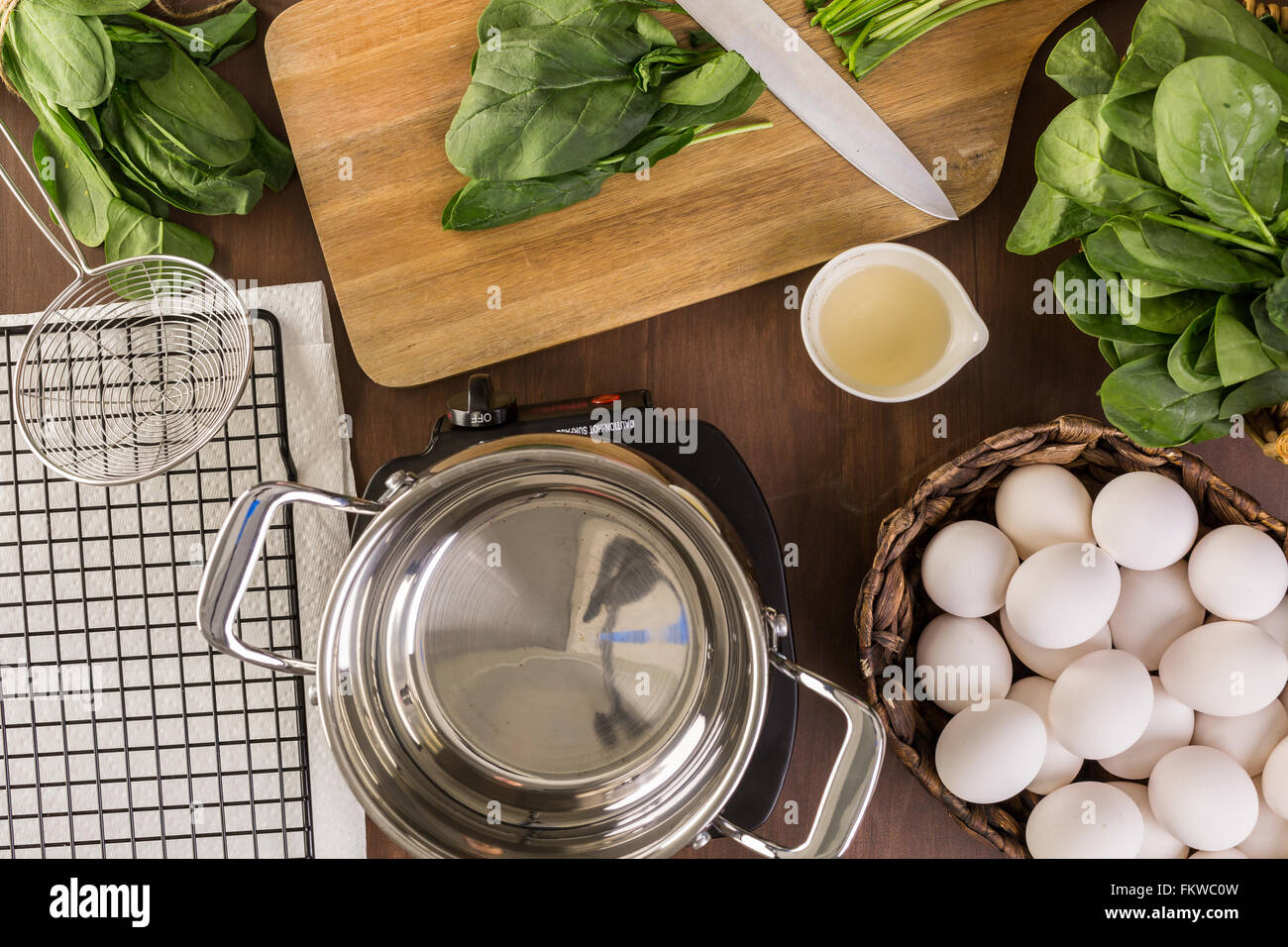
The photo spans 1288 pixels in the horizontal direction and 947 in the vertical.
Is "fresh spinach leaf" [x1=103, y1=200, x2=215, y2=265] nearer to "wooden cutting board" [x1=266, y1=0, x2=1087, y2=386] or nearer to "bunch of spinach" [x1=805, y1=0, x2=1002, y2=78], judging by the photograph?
"wooden cutting board" [x1=266, y1=0, x2=1087, y2=386]

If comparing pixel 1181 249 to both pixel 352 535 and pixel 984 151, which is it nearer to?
pixel 984 151

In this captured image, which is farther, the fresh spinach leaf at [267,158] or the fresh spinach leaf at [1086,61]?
the fresh spinach leaf at [267,158]

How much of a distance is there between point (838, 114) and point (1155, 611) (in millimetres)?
444

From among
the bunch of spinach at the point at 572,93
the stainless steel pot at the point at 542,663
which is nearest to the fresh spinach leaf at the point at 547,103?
the bunch of spinach at the point at 572,93

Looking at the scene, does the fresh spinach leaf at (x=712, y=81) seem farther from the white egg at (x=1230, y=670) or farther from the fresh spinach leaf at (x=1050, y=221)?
the white egg at (x=1230, y=670)

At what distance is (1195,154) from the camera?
487mm

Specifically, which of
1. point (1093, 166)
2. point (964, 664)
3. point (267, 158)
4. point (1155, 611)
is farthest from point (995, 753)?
point (267, 158)

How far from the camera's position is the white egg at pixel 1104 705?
58cm

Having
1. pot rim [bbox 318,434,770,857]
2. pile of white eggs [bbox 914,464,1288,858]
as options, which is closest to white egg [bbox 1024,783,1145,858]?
pile of white eggs [bbox 914,464,1288,858]

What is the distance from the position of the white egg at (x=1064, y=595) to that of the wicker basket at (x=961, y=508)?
0.07 meters

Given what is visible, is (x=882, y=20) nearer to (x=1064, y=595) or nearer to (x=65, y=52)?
(x=1064, y=595)

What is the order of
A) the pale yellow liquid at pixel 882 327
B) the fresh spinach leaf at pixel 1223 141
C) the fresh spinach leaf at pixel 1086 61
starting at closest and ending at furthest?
1. the fresh spinach leaf at pixel 1223 141
2. the fresh spinach leaf at pixel 1086 61
3. the pale yellow liquid at pixel 882 327

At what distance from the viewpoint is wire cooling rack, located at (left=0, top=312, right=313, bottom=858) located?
72cm

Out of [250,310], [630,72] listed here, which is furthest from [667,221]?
[250,310]
